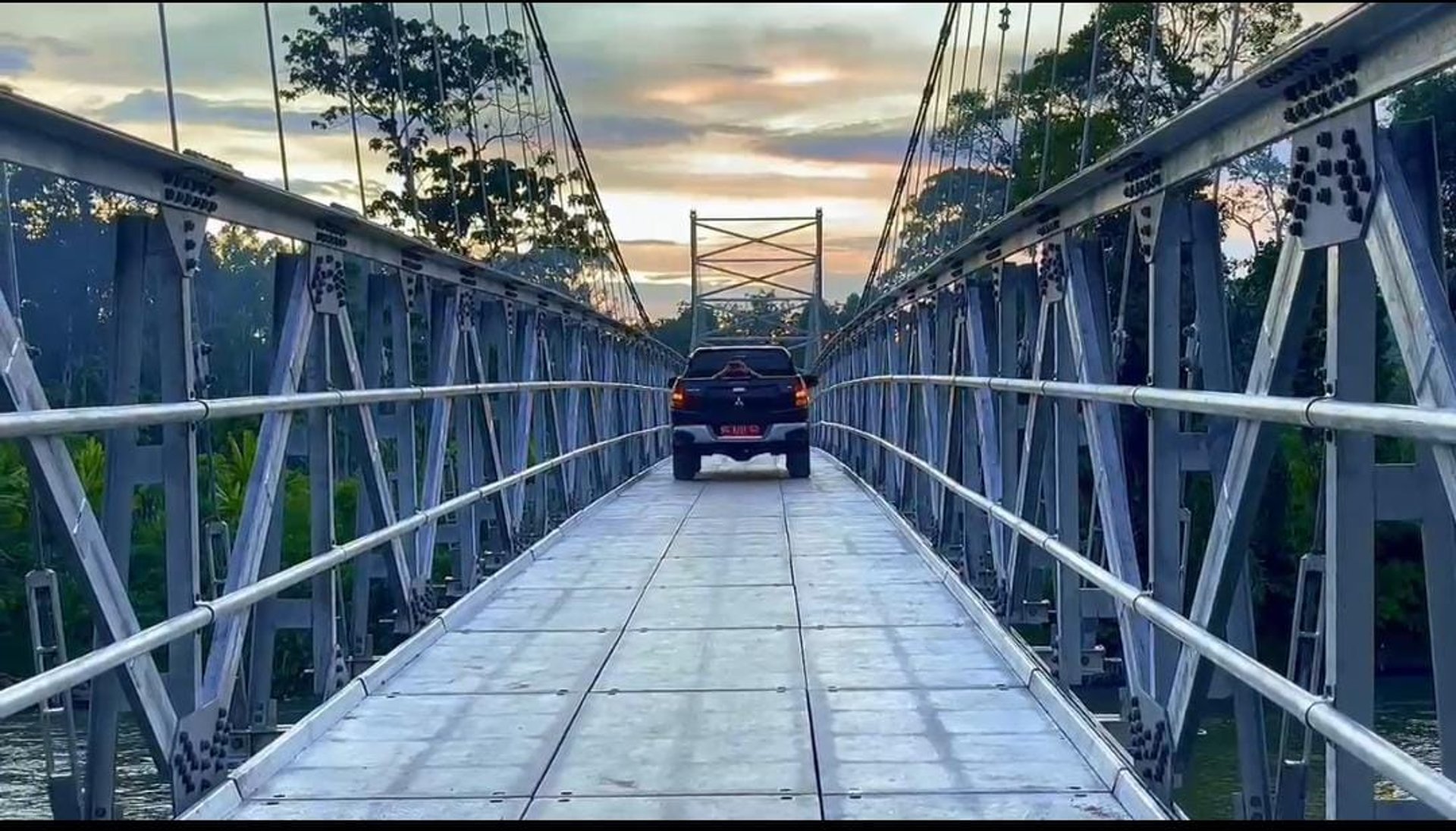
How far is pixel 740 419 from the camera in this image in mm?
19203

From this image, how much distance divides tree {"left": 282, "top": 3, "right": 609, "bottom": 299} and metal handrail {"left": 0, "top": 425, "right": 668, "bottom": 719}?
7.54ft

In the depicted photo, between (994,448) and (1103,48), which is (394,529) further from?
(1103,48)

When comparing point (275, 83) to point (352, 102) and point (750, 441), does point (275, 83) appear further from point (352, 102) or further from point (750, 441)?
point (750, 441)

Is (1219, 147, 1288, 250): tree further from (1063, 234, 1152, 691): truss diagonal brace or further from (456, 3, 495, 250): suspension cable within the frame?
(456, 3, 495, 250): suspension cable

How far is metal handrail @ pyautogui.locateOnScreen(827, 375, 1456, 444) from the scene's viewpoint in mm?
2424

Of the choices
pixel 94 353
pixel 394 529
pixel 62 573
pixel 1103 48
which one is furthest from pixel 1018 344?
pixel 62 573

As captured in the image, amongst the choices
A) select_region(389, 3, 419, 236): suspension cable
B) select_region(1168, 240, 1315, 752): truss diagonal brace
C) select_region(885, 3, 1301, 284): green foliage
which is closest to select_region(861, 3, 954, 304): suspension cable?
select_region(885, 3, 1301, 284): green foliage

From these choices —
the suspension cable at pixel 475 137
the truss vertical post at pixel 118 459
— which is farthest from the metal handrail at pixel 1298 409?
the suspension cable at pixel 475 137

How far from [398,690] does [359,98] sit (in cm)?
393

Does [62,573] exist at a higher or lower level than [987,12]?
lower

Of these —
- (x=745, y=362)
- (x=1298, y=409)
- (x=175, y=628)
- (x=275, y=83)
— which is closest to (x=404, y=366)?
(x=275, y=83)

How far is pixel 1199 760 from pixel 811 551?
8910 mm

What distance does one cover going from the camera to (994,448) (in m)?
7.65

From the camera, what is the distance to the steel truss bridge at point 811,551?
10.2ft
